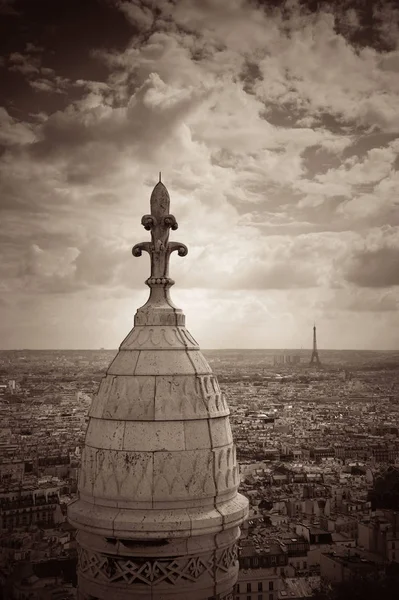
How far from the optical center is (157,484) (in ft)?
6.73

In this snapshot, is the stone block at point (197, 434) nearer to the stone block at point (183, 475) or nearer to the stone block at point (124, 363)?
the stone block at point (183, 475)

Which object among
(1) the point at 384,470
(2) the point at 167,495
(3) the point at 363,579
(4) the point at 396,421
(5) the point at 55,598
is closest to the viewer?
(2) the point at 167,495

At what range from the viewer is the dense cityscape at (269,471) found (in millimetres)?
16688

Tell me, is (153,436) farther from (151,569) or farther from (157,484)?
(151,569)

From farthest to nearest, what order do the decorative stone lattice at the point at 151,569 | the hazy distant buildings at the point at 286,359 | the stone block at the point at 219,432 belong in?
the hazy distant buildings at the point at 286,359 < the stone block at the point at 219,432 < the decorative stone lattice at the point at 151,569

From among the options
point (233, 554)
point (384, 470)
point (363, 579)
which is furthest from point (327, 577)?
point (233, 554)

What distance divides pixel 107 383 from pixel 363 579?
1398 centimetres

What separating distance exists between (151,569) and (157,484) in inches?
8.9

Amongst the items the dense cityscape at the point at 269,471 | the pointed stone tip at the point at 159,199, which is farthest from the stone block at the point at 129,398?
the dense cityscape at the point at 269,471

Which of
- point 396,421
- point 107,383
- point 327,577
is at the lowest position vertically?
point 327,577

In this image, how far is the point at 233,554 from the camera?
218 cm

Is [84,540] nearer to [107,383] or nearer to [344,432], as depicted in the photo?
[107,383]

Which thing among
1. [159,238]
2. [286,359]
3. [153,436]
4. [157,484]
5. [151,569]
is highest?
[286,359]

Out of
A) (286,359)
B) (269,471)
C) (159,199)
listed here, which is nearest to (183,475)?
(159,199)
